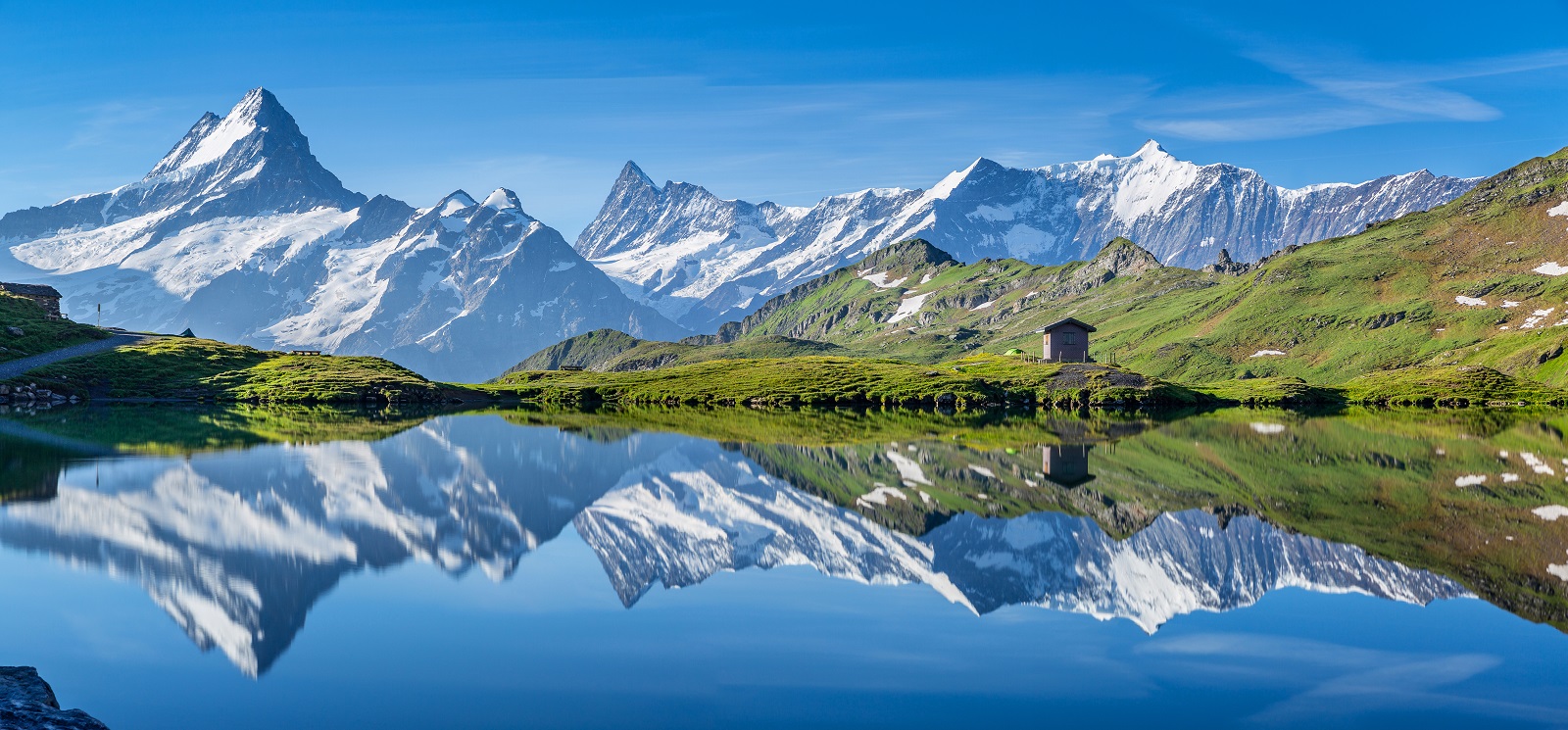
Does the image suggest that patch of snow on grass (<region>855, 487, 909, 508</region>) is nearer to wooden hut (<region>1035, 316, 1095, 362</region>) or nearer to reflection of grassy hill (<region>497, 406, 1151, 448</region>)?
reflection of grassy hill (<region>497, 406, 1151, 448</region>)

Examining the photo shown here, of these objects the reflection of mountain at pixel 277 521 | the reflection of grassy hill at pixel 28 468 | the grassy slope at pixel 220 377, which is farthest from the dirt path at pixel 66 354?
the reflection of mountain at pixel 277 521

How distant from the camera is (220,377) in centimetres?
17300

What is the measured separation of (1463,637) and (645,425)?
283 ft

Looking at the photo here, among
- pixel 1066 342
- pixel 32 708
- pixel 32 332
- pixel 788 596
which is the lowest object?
pixel 32 708

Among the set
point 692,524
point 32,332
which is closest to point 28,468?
point 692,524

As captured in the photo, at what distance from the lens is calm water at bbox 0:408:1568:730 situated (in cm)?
1945

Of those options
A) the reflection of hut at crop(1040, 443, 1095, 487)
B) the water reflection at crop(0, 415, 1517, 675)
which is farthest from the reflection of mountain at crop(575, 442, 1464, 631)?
the reflection of hut at crop(1040, 443, 1095, 487)

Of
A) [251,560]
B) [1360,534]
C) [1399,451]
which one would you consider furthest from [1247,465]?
[251,560]

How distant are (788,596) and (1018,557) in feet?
25.6

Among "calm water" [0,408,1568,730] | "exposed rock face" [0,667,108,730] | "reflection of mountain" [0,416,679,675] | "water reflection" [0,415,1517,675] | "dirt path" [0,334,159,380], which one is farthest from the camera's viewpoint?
"dirt path" [0,334,159,380]

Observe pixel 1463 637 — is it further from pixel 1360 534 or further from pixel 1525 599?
pixel 1360 534

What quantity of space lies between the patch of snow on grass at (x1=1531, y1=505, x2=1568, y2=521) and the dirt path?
16901 centimetres

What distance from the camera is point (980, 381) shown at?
172m

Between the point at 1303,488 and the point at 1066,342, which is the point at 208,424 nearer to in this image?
the point at 1303,488
